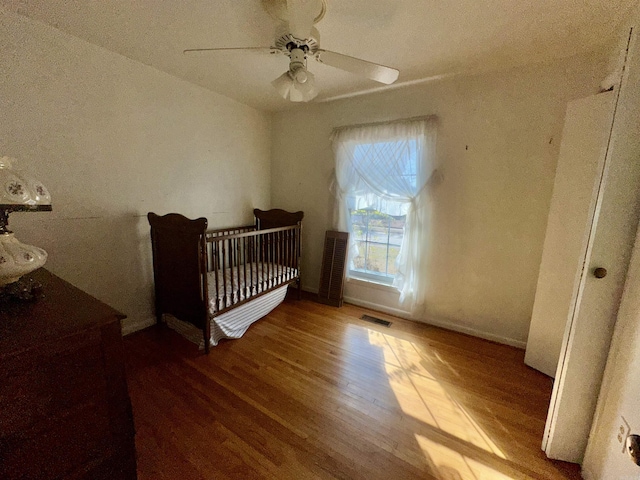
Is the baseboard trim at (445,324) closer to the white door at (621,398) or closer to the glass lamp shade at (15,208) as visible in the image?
the white door at (621,398)

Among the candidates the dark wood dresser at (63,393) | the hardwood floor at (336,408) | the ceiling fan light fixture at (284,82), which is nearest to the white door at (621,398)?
the hardwood floor at (336,408)

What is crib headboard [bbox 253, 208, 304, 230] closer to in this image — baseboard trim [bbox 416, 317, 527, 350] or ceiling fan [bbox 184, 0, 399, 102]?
ceiling fan [bbox 184, 0, 399, 102]

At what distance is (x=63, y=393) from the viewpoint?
2.50ft

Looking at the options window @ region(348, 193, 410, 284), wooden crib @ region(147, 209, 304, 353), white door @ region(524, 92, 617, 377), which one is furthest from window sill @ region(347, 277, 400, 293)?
white door @ region(524, 92, 617, 377)

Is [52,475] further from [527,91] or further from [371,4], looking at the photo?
[527,91]

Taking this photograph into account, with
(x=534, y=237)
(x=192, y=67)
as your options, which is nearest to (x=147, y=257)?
(x=192, y=67)

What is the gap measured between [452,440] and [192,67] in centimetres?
306

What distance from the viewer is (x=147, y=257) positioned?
216cm

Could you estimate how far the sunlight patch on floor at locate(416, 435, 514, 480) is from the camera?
1.11m

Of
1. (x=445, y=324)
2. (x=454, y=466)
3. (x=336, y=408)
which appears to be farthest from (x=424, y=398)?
(x=445, y=324)

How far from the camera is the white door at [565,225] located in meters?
1.50

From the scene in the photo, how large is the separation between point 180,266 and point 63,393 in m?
1.24

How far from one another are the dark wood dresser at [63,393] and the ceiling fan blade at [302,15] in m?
1.32

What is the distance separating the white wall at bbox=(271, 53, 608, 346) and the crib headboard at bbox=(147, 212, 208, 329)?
1847 millimetres
